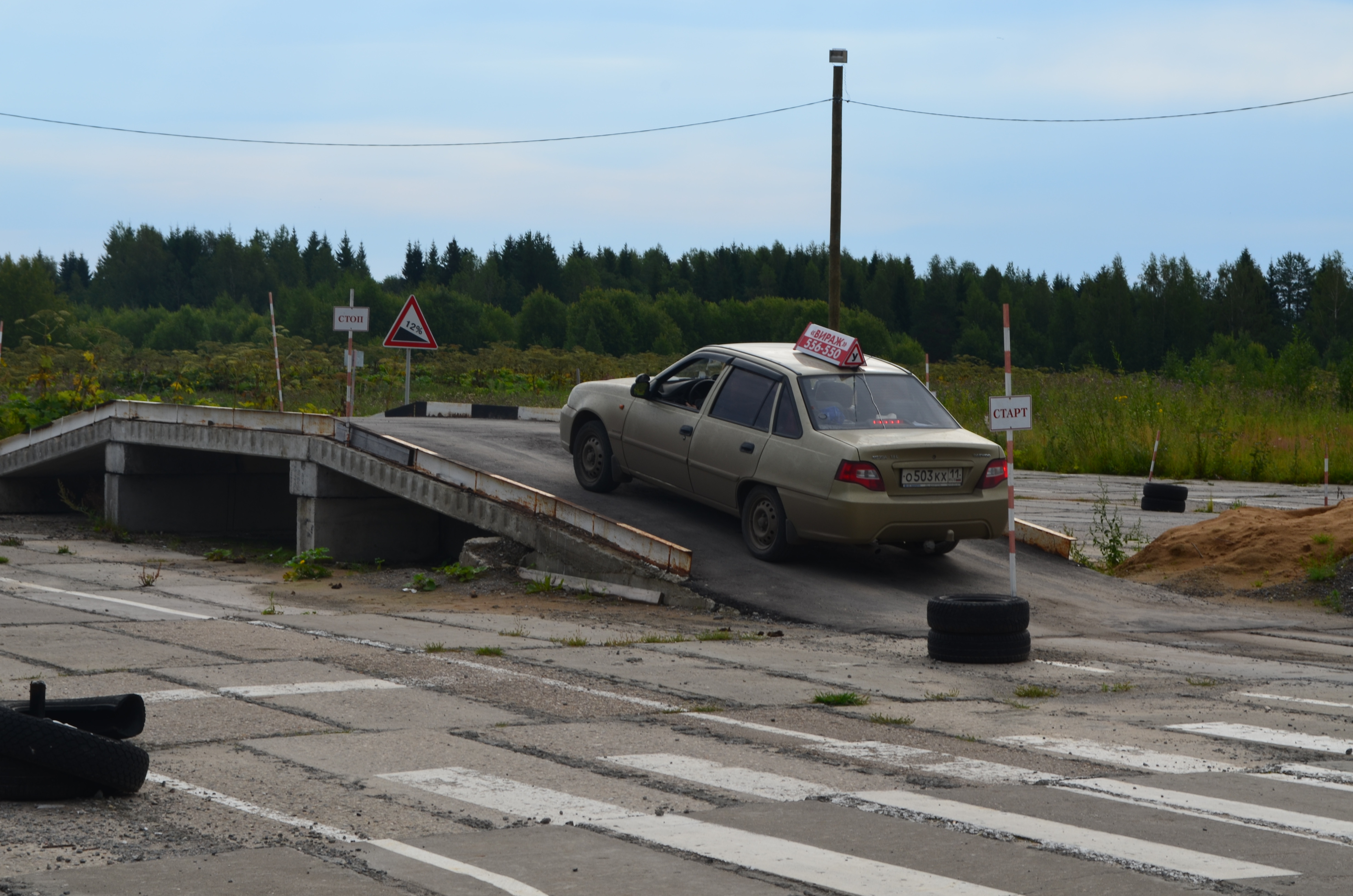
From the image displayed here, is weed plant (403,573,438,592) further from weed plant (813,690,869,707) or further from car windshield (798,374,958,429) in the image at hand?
weed plant (813,690,869,707)

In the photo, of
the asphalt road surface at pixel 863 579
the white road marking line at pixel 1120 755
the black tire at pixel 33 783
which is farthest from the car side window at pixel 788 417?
the black tire at pixel 33 783

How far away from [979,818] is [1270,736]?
2553 millimetres

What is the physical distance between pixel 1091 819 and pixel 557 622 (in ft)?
21.4

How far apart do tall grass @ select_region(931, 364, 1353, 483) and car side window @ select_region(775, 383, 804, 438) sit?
1918cm

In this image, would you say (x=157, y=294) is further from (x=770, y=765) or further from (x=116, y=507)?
(x=770, y=765)

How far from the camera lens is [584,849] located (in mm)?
4797

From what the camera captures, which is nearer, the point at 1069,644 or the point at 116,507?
the point at 1069,644

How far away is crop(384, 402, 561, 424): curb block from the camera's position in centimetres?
2444

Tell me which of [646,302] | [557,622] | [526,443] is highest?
[646,302]

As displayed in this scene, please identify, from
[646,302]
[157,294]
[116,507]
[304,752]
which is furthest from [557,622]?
[157,294]

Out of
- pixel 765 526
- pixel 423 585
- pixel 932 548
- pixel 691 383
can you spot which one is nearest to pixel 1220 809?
pixel 765 526

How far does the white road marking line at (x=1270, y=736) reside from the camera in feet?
22.2

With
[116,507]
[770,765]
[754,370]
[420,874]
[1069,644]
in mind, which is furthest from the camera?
[116,507]

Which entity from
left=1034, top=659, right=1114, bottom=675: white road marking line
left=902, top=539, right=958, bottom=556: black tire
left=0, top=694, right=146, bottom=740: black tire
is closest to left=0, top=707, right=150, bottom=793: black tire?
left=0, top=694, right=146, bottom=740: black tire
